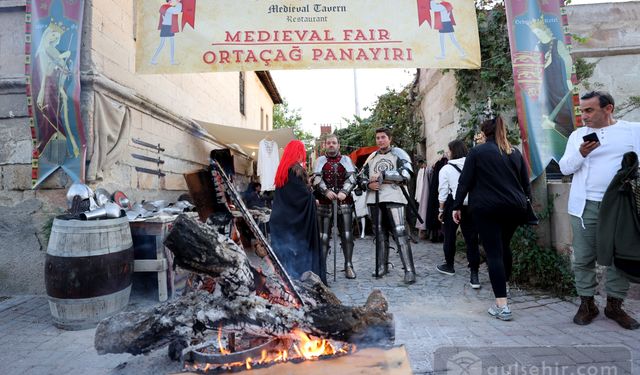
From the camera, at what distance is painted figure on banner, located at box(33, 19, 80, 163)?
13.4ft

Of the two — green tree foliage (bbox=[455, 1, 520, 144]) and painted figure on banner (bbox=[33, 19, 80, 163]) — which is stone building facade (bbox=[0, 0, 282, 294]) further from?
green tree foliage (bbox=[455, 1, 520, 144])

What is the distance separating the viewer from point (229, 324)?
2.19m

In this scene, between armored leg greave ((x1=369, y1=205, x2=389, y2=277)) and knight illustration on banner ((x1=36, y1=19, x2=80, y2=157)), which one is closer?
knight illustration on banner ((x1=36, y1=19, x2=80, y2=157))

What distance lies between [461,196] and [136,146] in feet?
14.7

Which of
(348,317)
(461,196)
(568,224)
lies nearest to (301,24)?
(461,196)

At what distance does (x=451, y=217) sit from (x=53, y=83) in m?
5.19

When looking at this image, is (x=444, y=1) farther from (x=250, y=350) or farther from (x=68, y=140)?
(x=68, y=140)

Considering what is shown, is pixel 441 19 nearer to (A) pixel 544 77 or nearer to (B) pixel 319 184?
(A) pixel 544 77

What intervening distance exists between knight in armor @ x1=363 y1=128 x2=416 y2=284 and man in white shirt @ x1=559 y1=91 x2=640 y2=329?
191cm

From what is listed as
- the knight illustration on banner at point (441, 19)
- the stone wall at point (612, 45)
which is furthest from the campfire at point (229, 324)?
the stone wall at point (612, 45)

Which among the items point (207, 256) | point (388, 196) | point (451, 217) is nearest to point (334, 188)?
point (388, 196)

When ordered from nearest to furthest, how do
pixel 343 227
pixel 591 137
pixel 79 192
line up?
pixel 591 137, pixel 79 192, pixel 343 227

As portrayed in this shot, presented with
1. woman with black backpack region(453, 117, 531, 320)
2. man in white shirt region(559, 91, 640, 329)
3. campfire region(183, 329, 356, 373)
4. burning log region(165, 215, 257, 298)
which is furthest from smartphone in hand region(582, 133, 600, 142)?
burning log region(165, 215, 257, 298)

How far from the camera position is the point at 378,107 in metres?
11.4
